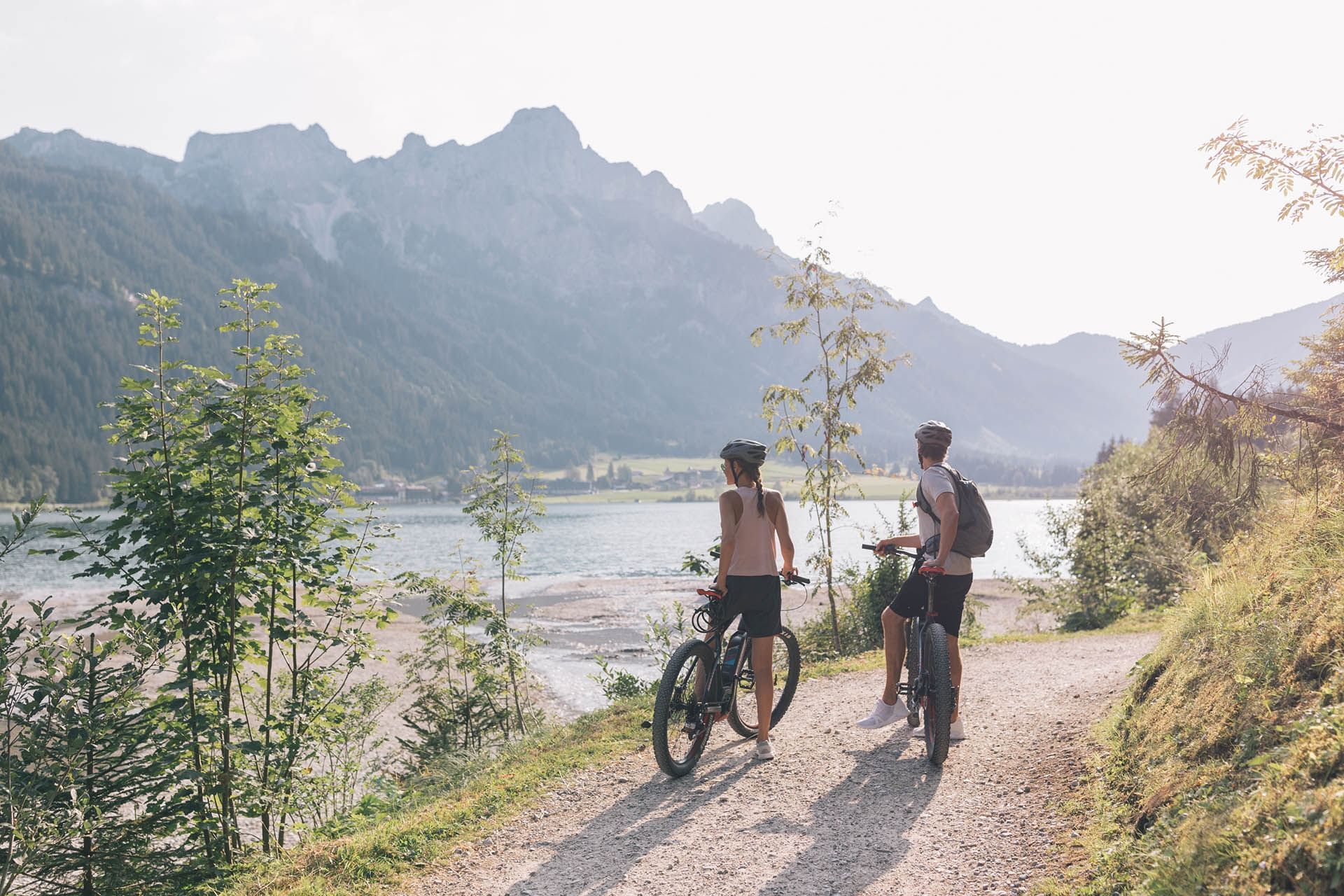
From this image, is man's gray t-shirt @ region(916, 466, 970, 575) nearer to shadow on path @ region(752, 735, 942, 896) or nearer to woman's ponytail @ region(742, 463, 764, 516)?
woman's ponytail @ region(742, 463, 764, 516)

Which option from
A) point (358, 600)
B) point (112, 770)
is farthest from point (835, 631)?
point (112, 770)

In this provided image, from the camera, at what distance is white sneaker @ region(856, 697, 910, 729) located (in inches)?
292

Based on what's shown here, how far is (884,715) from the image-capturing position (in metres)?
7.48

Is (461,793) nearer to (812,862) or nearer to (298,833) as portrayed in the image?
(298,833)

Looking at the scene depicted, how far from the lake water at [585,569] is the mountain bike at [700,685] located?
3260 mm

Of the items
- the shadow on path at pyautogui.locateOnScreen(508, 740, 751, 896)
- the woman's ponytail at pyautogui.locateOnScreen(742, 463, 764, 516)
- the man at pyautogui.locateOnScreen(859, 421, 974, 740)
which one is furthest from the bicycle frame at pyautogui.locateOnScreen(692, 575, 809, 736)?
the man at pyautogui.locateOnScreen(859, 421, 974, 740)

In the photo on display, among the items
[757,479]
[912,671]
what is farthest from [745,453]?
[912,671]

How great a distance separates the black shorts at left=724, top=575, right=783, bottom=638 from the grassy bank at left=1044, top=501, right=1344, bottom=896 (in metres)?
2.65

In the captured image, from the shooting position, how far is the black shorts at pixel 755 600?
22.7 ft

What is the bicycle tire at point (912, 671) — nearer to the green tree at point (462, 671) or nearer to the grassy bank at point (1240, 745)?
the grassy bank at point (1240, 745)

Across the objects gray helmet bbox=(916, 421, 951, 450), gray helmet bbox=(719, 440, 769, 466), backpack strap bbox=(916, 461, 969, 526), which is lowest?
backpack strap bbox=(916, 461, 969, 526)

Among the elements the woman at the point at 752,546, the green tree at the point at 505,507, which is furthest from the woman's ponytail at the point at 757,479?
the green tree at the point at 505,507

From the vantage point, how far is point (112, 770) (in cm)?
552

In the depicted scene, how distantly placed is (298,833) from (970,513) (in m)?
6.59
